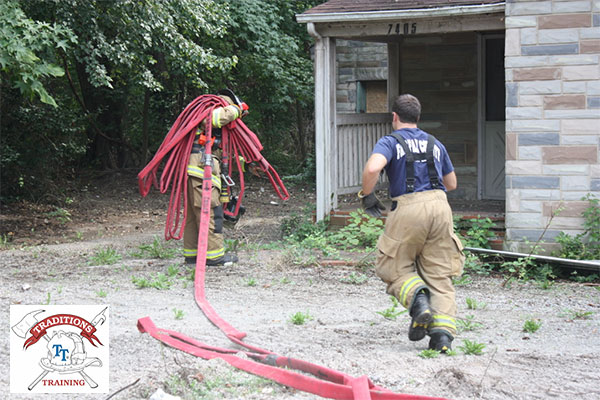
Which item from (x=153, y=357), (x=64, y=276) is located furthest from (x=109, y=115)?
(x=153, y=357)

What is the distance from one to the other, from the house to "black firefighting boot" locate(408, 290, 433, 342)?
4.15 meters

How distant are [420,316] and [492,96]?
25.5 ft

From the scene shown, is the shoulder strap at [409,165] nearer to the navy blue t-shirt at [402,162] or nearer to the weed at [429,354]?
the navy blue t-shirt at [402,162]

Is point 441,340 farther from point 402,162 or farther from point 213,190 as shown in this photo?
point 213,190

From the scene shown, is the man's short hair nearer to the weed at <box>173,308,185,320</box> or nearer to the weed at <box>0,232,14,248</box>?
the weed at <box>173,308,185,320</box>

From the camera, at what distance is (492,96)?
1206 centimetres

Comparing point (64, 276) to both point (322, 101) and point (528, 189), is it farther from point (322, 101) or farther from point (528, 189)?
point (528, 189)

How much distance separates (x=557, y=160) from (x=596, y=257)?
117 cm

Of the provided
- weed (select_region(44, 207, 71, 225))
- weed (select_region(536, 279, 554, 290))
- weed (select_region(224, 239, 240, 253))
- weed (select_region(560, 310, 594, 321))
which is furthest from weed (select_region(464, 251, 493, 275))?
weed (select_region(44, 207, 71, 225))

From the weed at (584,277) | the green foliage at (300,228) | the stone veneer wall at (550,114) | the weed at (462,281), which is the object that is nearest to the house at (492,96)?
the stone veneer wall at (550,114)

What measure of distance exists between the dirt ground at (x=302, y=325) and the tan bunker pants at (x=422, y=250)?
0.42 metres

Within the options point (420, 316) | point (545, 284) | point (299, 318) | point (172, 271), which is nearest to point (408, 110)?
point (420, 316)

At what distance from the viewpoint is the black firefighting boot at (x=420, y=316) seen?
5.01 metres

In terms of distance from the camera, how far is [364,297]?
727cm
